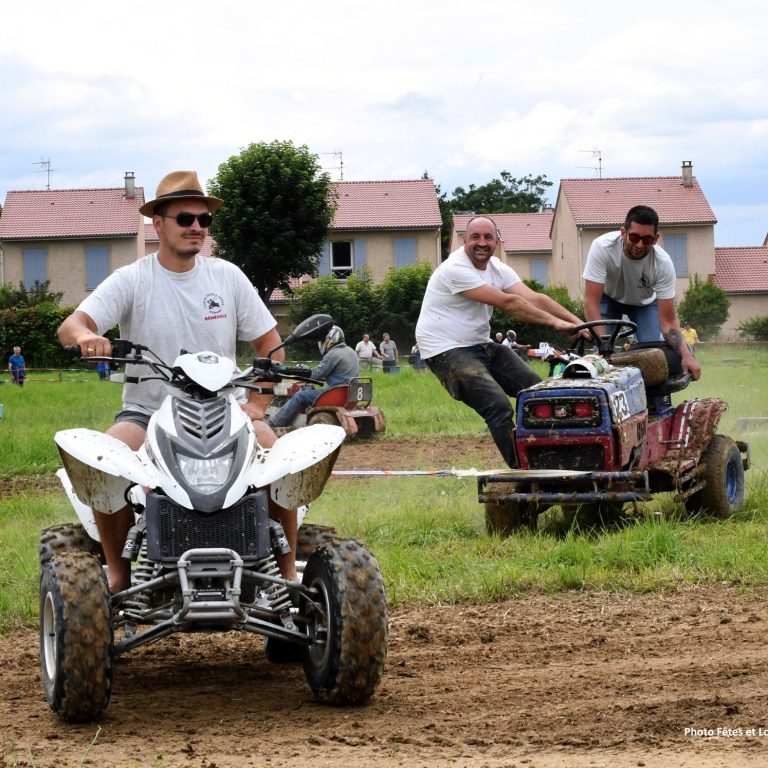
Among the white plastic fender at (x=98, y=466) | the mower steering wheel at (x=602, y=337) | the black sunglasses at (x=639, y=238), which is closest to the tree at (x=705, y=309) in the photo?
the black sunglasses at (x=639, y=238)

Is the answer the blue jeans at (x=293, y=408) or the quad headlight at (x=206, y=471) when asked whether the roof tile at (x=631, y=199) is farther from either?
the quad headlight at (x=206, y=471)

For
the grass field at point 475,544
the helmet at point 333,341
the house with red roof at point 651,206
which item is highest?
the house with red roof at point 651,206

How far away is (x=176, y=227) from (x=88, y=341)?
84 centimetres

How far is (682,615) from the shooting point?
264 inches

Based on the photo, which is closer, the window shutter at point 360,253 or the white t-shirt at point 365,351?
the white t-shirt at point 365,351

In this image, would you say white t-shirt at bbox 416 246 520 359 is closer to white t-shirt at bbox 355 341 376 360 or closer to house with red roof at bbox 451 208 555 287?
white t-shirt at bbox 355 341 376 360

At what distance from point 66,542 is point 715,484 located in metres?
5.21

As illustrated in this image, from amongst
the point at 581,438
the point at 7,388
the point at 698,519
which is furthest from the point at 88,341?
the point at 7,388

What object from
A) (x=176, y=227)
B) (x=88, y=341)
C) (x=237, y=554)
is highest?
(x=176, y=227)

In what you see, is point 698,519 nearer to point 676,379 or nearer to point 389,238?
point 676,379

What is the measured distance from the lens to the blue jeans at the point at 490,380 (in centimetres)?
955

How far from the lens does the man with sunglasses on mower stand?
9984mm

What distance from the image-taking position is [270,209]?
51.1 m

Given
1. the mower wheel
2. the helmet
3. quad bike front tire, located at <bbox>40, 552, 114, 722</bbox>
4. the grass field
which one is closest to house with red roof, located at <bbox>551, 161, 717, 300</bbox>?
the helmet
